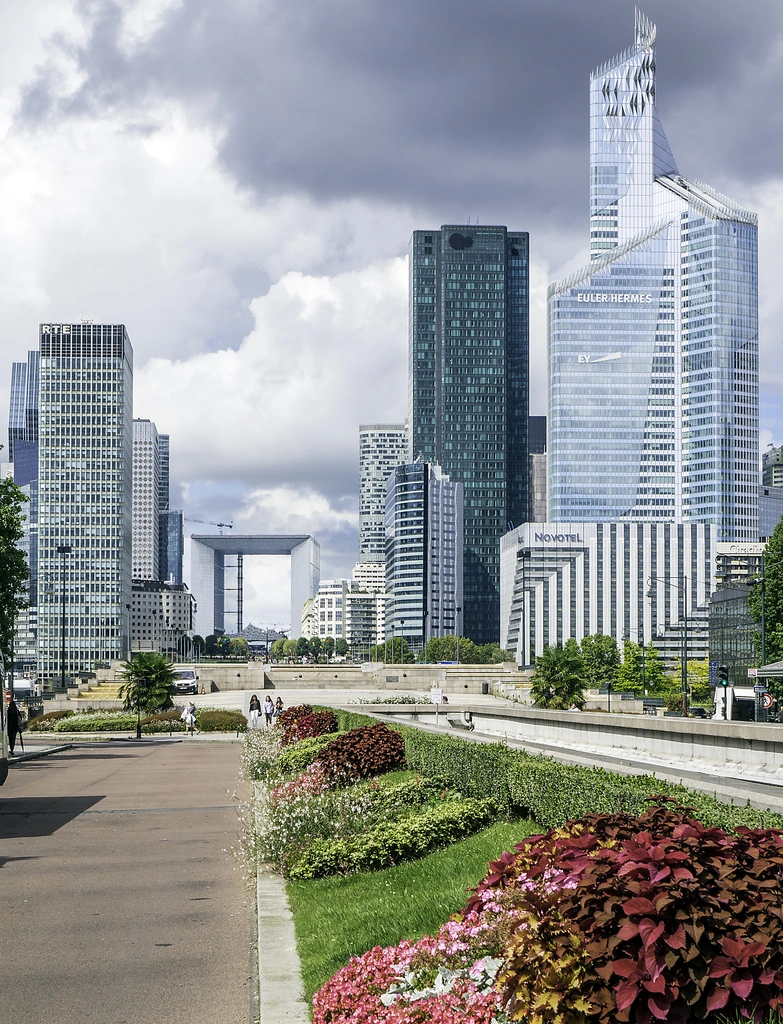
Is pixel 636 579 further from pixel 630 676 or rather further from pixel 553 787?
pixel 553 787

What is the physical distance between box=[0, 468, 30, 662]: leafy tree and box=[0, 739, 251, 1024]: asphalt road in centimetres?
2826

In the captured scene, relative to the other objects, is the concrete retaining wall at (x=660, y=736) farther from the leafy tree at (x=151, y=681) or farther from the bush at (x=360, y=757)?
the leafy tree at (x=151, y=681)

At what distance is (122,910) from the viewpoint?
39.1 feet

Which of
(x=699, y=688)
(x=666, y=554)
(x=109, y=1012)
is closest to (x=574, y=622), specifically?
(x=666, y=554)

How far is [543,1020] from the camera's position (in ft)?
17.2

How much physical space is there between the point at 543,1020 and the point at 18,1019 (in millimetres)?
4574

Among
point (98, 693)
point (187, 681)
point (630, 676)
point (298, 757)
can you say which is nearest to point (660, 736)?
point (298, 757)

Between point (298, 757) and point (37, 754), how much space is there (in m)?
19.6

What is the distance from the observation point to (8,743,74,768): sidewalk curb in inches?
1394

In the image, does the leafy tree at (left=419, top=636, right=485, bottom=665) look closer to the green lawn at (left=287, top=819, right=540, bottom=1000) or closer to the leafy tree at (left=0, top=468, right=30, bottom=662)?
the leafy tree at (left=0, top=468, right=30, bottom=662)

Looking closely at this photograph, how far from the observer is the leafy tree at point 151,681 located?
6188 cm

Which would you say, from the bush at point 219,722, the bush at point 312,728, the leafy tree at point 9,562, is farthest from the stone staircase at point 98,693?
the bush at point 312,728

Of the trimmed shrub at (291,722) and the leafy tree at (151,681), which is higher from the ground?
the trimmed shrub at (291,722)

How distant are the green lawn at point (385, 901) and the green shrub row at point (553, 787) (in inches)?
17.5
